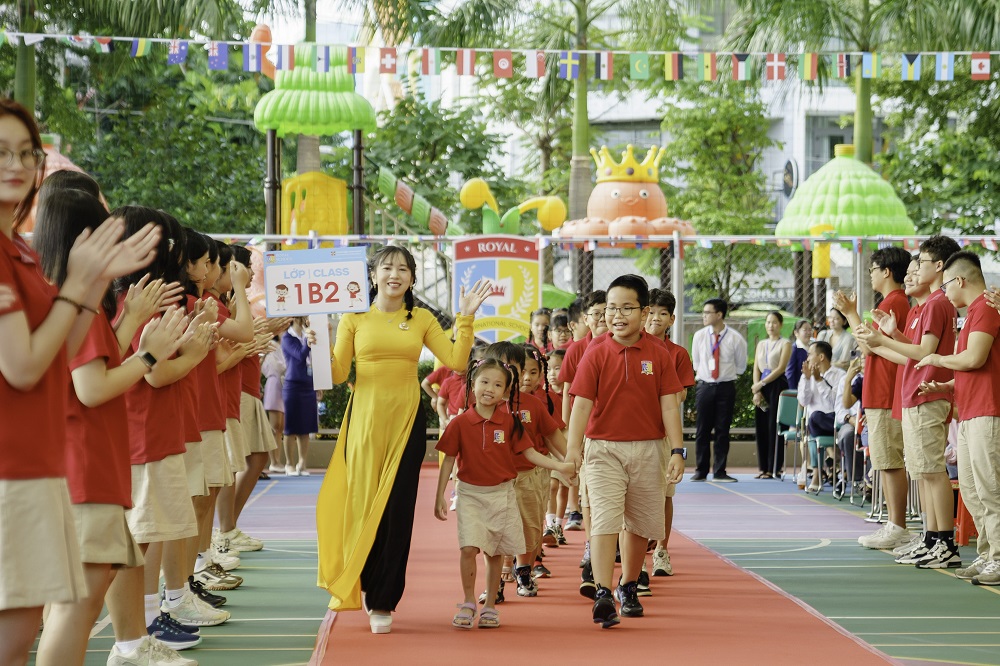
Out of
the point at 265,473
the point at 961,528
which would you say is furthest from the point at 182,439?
the point at 265,473

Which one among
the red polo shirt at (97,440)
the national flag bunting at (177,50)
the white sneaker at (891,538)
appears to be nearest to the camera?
the red polo shirt at (97,440)

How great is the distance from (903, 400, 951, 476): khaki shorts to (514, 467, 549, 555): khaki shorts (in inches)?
93.6

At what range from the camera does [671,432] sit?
6805 millimetres

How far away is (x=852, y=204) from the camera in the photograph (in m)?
20.2

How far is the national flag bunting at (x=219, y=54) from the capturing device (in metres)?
13.9

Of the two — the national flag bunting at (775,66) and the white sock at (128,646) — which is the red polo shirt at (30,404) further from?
the national flag bunting at (775,66)

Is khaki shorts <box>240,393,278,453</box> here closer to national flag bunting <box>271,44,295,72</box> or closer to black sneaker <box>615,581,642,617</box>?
black sneaker <box>615,581,642,617</box>

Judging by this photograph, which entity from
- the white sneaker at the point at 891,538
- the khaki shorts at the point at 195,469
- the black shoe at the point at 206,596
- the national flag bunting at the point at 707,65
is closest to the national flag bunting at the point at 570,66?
the national flag bunting at the point at 707,65

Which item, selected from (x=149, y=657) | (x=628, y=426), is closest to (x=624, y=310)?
(x=628, y=426)

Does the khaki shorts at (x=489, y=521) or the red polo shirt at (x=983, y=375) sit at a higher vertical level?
the red polo shirt at (x=983, y=375)

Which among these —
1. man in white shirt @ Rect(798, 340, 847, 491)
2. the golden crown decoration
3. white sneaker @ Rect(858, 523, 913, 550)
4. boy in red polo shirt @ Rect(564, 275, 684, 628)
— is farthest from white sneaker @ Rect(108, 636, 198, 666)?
the golden crown decoration

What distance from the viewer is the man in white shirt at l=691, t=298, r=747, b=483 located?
48.3 feet

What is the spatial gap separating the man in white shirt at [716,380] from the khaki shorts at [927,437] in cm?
632

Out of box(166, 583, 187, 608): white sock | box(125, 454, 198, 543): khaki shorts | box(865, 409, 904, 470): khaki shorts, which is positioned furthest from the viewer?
box(865, 409, 904, 470): khaki shorts
